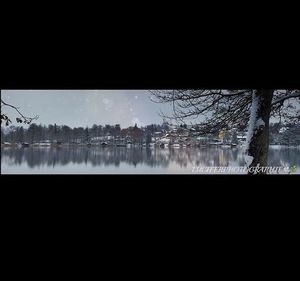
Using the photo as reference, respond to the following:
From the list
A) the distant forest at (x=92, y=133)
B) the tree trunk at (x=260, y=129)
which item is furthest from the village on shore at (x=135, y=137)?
the tree trunk at (x=260, y=129)

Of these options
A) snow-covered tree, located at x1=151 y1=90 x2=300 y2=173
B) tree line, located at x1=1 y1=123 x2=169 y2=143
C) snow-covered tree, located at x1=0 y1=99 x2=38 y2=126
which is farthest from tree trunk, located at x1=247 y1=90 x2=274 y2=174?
snow-covered tree, located at x1=0 y1=99 x2=38 y2=126

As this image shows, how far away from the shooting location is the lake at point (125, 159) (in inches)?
101

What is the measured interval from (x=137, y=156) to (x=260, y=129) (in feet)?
3.83

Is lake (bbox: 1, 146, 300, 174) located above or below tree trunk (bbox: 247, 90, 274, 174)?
below

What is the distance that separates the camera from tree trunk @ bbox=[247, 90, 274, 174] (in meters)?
2.72

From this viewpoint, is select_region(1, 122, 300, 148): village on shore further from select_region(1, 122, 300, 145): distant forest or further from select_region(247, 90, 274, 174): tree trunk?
select_region(247, 90, 274, 174): tree trunk

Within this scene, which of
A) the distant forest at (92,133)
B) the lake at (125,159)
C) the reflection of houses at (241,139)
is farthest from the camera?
the reflection of houses at (241,139)

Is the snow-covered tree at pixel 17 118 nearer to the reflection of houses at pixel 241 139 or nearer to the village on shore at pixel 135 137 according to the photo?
the village on shore at pixel 135 137

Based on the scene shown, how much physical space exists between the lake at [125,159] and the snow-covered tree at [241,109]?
16cm
